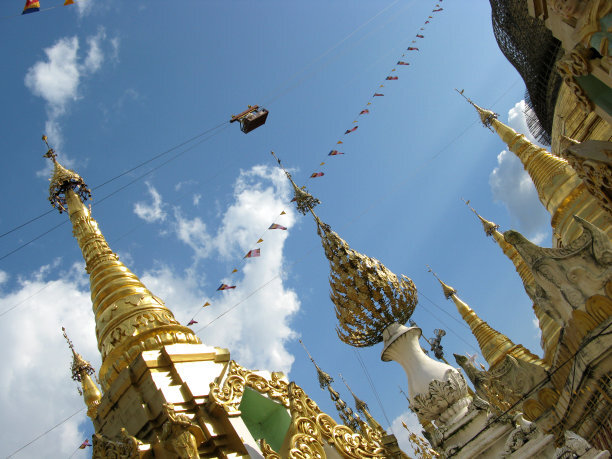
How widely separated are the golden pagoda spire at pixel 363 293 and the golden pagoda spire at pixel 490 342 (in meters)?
12.9

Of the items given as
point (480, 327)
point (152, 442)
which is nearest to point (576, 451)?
point (152, 442)

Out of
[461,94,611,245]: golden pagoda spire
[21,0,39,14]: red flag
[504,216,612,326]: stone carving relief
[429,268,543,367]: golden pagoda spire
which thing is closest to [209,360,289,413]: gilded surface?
[504,216,612,326]: stone carving relief

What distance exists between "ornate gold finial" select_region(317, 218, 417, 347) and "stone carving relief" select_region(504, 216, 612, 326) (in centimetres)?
261

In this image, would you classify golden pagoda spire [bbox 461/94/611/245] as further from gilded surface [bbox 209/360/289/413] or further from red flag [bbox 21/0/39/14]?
red flag [bbox 21/0/39/14]

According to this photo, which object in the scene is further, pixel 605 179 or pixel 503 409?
pixel 503 409

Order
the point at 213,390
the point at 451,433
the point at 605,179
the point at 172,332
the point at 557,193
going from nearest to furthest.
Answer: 1. the point at 605,179
2. the point at 213,390
3. the point at 451,433
4. the point at 172,332
5. the point at 557,193

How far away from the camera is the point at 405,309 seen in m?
10.5

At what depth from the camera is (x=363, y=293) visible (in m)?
10.3

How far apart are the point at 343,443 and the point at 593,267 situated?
242 inches

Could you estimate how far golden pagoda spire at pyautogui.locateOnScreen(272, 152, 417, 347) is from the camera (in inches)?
408

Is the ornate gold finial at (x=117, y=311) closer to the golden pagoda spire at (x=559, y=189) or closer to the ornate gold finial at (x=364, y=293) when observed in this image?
the ornate gold finial at (x=364, y=293)

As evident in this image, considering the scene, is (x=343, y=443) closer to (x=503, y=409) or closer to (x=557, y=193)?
(x=503, y=409)

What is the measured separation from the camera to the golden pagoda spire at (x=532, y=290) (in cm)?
1782

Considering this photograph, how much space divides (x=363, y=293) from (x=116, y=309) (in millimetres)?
4549
